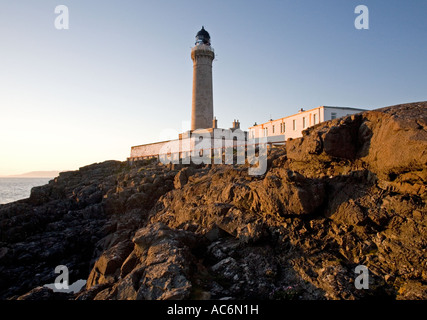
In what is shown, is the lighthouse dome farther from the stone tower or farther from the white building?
the white building

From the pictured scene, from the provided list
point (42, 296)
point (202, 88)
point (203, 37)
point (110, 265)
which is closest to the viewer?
point (42, 296)

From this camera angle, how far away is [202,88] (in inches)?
1705

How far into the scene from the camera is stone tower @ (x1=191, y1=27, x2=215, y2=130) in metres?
43.2

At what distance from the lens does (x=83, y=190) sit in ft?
91.7

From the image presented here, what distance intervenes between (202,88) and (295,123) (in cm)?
1855

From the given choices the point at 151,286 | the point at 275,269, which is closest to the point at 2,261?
the point at 151,286

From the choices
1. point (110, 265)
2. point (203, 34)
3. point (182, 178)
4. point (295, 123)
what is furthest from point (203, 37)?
point (110, 265)

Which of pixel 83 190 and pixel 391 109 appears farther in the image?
pixel 83 190

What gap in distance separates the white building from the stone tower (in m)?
8.55

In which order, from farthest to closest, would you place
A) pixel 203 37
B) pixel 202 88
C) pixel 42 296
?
pixel 203 37
pixel 202 88
pixel 42 296

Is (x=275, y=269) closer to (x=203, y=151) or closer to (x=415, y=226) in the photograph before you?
(x=415, y=226)

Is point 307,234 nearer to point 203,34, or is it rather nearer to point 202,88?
point 202,88
